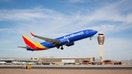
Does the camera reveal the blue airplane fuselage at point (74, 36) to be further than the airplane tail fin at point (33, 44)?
No

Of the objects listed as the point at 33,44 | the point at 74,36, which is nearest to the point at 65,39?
the point at 74,36

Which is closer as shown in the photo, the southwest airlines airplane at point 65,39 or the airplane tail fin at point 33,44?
the southwest airlines airplane at point 65,39

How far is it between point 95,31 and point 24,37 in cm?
4414

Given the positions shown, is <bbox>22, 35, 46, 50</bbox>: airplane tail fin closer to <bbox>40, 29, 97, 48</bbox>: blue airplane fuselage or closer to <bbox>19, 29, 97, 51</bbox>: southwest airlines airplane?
<bbox>19, 29, 97, 51</bbox>: southwest airlines airplane

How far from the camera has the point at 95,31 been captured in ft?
292

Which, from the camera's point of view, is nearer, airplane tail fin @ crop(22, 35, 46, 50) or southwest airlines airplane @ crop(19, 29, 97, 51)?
southwest airlines airplane @ crop(19, 29, 97, 51)

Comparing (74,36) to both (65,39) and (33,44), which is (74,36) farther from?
(33,44)

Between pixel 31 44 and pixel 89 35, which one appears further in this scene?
pixel 31 44

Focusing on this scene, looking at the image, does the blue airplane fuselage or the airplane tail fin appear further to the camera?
the airplane tail fin

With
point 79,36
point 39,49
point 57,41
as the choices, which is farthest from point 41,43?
point 79,36

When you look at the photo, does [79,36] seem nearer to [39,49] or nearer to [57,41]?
[57,41]

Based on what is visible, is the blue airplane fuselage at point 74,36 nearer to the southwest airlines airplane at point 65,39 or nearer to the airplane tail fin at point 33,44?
the southwest airlines airplane at point 65,39

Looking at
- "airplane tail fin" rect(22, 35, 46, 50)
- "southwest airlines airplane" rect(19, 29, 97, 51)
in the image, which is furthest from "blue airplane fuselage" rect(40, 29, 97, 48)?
"airplane tail fin" rect(22, 35, 46, 50)

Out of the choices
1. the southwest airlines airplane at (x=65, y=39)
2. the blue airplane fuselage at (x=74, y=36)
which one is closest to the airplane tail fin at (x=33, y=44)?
the southwest airlines airplane at (x=65, y=39)
